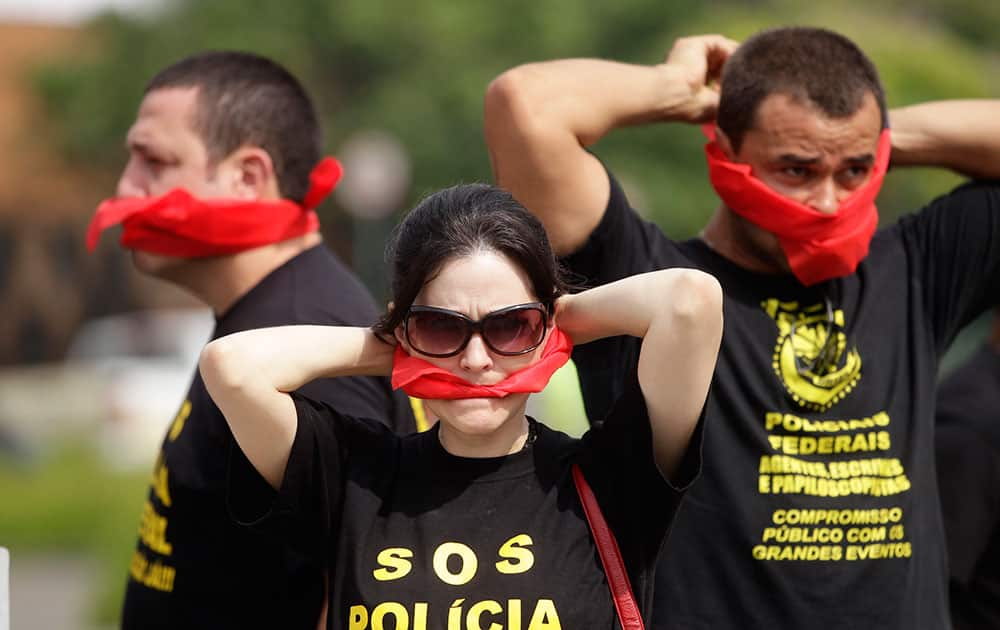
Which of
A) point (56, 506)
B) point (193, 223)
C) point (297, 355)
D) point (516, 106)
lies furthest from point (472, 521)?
point (56, 506)

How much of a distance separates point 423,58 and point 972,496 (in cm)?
2155

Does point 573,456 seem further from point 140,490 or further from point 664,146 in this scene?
point 664,146

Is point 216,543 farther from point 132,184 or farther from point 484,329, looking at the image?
point 484,329

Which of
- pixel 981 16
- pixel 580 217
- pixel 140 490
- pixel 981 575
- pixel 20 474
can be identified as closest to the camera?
pixel 580 217

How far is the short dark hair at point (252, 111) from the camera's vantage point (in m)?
4.49

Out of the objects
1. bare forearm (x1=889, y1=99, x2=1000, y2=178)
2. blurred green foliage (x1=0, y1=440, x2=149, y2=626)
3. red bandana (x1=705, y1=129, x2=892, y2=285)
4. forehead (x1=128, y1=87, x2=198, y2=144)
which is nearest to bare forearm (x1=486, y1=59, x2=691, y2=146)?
red bandana (x1=705, y1=129, x2=892, y2=285)

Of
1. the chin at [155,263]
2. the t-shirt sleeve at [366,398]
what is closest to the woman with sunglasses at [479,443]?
the t-shirt sleeve at [366,398]

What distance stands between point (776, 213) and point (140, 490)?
23.8 ft

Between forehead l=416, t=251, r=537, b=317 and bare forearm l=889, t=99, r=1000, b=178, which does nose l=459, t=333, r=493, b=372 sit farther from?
bare forearm l=889, t=99, r=1000, b=178

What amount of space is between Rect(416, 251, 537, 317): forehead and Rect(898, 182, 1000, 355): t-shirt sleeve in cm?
135

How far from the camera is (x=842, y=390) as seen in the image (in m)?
3.70

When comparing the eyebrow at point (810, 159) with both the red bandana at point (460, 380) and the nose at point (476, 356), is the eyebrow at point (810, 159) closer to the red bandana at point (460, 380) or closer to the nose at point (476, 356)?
the red bandana at point (460, 380)

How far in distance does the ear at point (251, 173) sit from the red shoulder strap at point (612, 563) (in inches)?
68.1

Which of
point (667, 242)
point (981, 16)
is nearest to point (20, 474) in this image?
point (667, 242)
